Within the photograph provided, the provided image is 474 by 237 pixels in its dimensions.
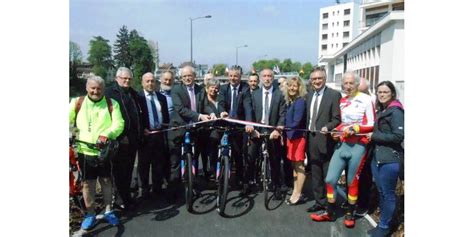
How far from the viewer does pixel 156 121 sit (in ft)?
15.9

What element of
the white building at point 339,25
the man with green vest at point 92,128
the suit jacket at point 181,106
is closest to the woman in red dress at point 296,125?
the suit jacket at point 181,106

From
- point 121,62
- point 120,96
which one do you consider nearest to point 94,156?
point 120,96

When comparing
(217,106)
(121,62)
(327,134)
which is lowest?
(327,134)

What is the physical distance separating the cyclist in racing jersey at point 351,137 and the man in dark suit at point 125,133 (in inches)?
98.8

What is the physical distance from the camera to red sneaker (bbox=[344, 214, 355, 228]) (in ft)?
13.3

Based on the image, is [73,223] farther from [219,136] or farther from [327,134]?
[327,134]

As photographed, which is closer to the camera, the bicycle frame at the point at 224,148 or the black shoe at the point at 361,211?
the black shoe at the point at 361,211

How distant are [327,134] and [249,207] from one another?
146cm

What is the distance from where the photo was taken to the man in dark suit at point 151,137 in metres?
4.73

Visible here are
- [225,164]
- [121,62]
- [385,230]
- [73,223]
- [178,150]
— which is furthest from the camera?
[121,62]

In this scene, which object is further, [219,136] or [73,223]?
[219,136]

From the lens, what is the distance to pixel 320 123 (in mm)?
4227

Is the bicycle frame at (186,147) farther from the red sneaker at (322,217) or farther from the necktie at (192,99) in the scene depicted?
the red sneaker at (322,217)

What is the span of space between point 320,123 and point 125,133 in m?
2.44
